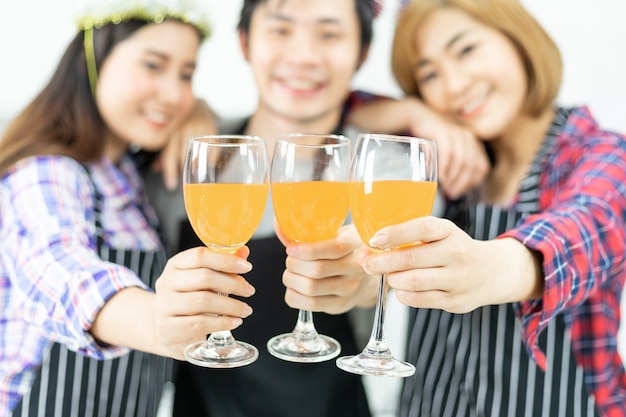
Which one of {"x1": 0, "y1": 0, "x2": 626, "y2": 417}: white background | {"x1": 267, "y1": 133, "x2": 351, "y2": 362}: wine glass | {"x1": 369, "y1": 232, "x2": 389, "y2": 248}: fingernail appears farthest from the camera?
{"x1": 0, "y1": 0, "x2": 626, "y2": 417}: white background

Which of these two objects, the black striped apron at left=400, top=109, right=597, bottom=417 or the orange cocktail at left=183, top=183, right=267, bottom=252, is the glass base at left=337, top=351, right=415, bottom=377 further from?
the black striped apron at left=400, top=109, right=597, bottom=417

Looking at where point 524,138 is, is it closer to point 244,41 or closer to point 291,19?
point 291,19

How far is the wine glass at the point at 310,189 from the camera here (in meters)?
1.02

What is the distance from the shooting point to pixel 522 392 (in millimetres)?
1445

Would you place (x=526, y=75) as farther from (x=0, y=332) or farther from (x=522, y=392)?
(x=0, y=332)

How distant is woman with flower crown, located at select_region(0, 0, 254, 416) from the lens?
45.0 inches

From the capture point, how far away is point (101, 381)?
1.51 m

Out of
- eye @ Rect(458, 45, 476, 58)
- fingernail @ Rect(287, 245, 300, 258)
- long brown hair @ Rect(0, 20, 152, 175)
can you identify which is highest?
eye @ Rect(458, 45, 476, 58)

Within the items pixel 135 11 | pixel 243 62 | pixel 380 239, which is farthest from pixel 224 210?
pixel 243 62

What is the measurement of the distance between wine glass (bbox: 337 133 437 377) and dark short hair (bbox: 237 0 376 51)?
855mm

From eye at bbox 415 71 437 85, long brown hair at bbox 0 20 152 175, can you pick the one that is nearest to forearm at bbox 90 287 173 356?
long brown hair at bbox 0 20 152 175

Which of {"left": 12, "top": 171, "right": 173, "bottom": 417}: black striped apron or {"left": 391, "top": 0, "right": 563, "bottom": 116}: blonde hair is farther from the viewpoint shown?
{"left": 391, "top": 0, "right": 563, "bottom": 116}: blonde hair

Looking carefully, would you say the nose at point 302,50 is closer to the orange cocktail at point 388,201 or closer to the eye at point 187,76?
the eye at point 187,76

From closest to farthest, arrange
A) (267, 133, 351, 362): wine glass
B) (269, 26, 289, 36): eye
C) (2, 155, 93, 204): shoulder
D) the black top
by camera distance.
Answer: (267, 133, 351, 362): wine glass
(2, 155, 93, 204): shoulder
the black top
(269, 26, 289, 36): eye
